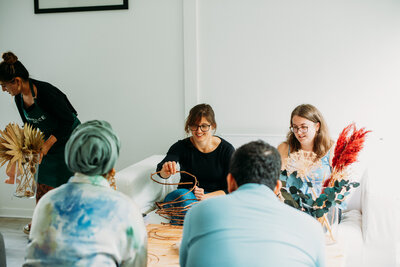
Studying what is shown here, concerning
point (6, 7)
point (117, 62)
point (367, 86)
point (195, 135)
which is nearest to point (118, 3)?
point (117, 62)

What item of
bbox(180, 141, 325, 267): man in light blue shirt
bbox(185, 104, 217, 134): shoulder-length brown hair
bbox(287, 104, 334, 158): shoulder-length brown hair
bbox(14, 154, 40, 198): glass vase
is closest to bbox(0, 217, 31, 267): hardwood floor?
bbox(14, 154, 40, 198): glass vase

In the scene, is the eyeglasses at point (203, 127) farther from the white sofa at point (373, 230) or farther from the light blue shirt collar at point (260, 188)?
the light blue shirt collar at point (260, 188)

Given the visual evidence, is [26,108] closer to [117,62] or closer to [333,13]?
[117,62]

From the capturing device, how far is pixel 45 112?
2715mm

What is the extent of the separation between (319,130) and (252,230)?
5.34ft

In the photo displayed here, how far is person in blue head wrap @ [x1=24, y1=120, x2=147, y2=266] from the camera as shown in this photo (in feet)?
3.57

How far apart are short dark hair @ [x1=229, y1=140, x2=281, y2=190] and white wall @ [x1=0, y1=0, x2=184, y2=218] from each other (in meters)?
2.30

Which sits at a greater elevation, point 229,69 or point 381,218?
point 229,69

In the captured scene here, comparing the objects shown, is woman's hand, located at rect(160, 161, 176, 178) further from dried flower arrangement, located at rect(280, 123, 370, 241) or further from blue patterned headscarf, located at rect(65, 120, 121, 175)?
blue patterned headscarf, located at rect(65, 120, 121, 175)

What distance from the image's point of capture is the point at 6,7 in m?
3.68

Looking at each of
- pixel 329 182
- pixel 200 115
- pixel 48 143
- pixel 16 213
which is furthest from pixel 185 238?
pixel 16 213

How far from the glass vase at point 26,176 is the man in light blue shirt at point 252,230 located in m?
1.43

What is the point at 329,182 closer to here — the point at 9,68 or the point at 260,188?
the point at 260,188

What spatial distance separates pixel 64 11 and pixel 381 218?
298 centimetres
